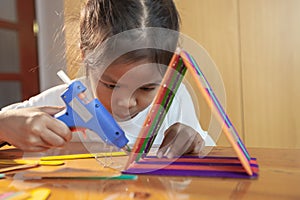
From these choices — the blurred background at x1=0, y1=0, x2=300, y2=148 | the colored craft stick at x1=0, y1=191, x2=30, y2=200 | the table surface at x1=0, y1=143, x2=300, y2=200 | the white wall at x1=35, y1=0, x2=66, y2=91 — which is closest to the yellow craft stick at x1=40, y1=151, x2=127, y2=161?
the table surface at x1=0, y1=143, x2=300, y2=200

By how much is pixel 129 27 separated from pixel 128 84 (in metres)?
0.12

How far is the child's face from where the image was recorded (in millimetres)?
783

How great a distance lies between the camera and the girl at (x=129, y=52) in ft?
2.58

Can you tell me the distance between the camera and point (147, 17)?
83 cm

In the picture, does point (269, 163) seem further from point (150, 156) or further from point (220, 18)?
point (220, 18)

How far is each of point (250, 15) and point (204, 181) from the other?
4.90 ft

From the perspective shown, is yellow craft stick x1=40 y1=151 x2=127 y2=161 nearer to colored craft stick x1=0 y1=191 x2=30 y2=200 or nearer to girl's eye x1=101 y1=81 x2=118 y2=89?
girl's eye x1=101 y1=81 x2=118 y2=89

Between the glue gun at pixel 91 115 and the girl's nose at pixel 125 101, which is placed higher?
the glue gun at pixel 91 115

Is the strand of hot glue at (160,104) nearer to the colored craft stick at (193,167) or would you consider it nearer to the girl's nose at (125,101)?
the colored craft stick at (193,167)

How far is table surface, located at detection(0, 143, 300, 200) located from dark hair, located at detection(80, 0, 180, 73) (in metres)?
0.30

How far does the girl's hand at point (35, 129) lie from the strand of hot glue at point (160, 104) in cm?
11

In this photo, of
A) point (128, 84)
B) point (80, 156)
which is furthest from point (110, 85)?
point (80, 156)

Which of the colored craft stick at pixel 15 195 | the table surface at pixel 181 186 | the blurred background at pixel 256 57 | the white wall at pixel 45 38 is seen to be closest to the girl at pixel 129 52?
the table surface at pixel 181 186

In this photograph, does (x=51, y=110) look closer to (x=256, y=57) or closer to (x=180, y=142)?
(x=180, y=142)
